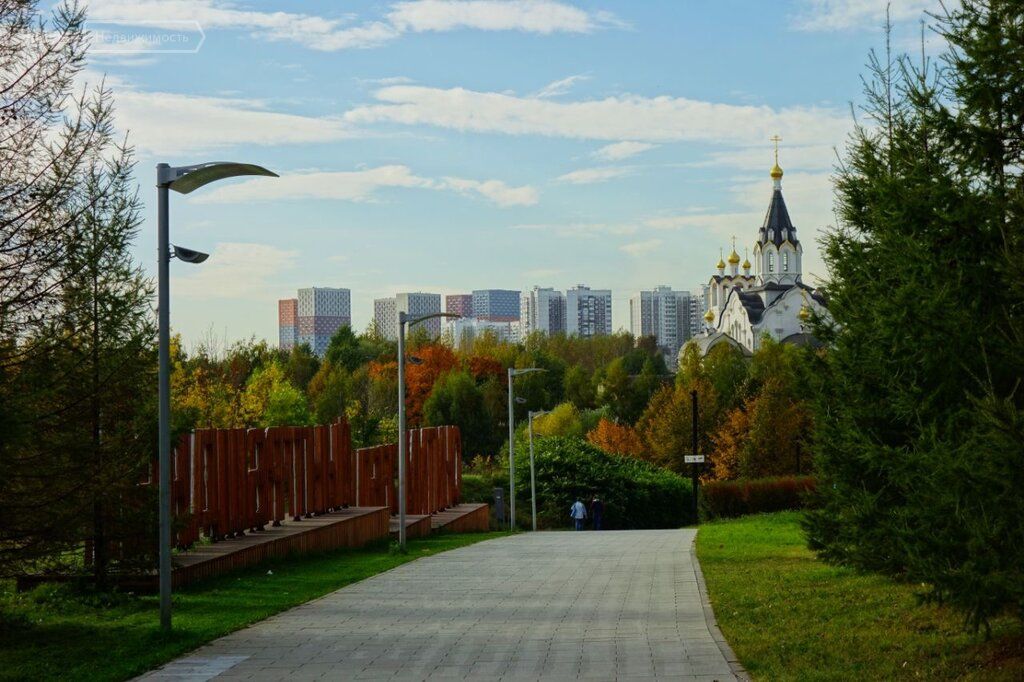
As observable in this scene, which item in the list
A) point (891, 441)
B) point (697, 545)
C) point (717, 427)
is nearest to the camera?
point (891, 441)

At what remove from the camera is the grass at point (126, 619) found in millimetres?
11250

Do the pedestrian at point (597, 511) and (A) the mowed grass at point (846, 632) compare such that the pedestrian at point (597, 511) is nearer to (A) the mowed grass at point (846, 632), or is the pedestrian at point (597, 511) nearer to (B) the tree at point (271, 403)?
(B) the tree at point (271, 403)

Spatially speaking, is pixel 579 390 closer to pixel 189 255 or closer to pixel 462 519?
pixel 462 519

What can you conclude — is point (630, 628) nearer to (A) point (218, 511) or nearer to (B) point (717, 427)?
(A) point (218, 511)

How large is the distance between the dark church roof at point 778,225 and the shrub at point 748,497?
78.1 meters

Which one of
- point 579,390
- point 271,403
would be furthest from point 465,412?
point 271,403

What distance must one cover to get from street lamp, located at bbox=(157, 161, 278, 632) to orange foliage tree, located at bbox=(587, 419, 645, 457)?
6232 centimetres

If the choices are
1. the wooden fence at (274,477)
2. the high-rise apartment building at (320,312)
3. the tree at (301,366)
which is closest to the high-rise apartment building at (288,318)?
the high-rise apartment building at (320,312)

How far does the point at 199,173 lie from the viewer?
12906mm

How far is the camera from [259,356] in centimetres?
7212

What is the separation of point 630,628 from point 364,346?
89.4 metres

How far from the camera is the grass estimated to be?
36.9 ft

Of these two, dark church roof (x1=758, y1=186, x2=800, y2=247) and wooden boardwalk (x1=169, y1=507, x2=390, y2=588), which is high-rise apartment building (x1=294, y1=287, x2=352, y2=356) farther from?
wooden boardwalk (x1=169, y1=507, x2=390, y2=588)

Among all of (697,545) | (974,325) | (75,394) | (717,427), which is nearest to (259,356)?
(717,427)
